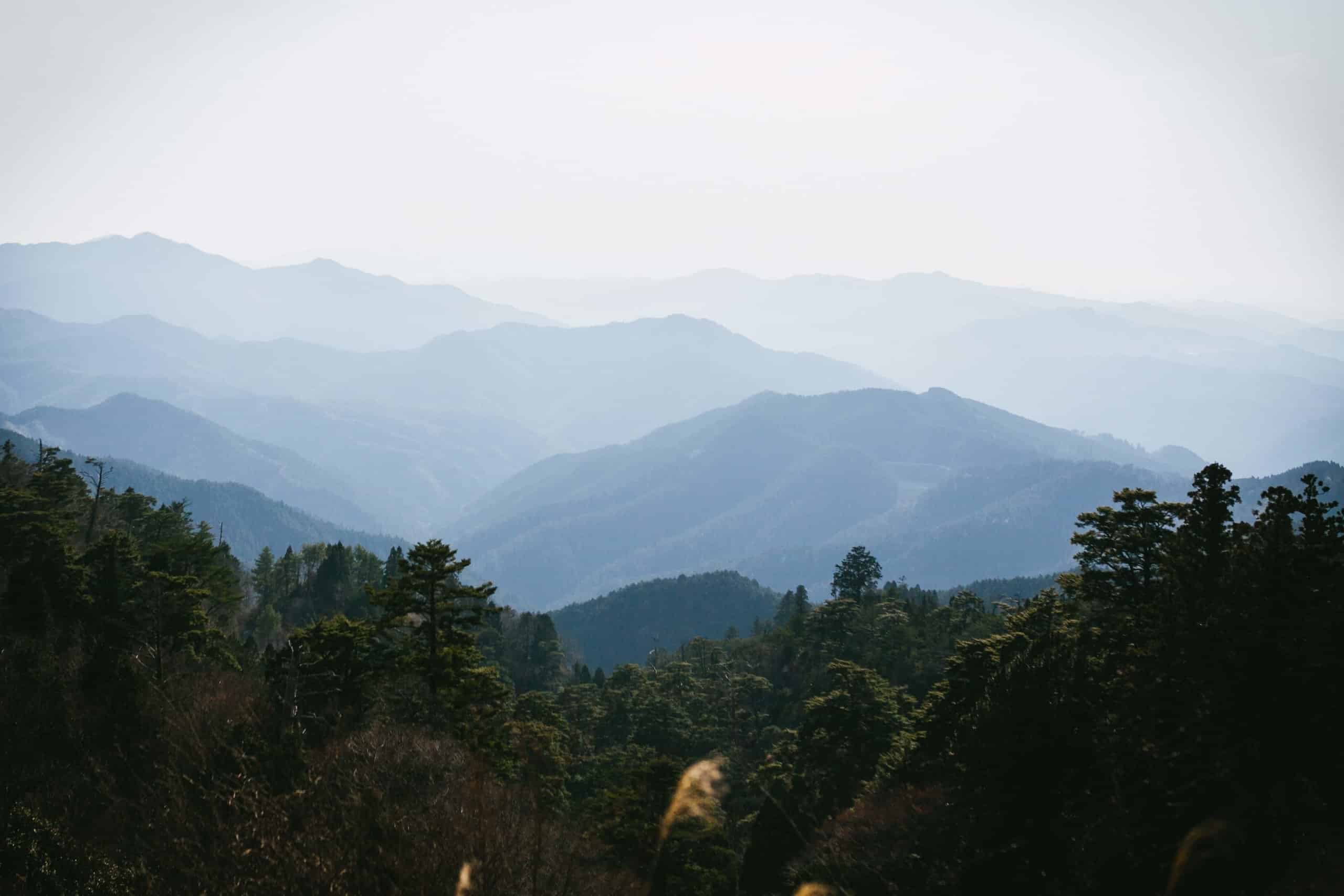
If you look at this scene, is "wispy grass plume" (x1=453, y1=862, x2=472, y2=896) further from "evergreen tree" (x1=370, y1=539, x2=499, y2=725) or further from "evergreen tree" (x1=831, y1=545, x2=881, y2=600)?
"evergreen tree" (x1=831, y1=545, x2=881, y2=600)

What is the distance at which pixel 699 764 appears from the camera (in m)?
35.7

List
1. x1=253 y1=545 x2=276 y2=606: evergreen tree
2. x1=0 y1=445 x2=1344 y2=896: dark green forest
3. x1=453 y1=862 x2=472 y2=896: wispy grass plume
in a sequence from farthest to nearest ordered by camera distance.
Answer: x1=253 y1=545 x2=276 y2=606: evergreen tree
x1=0 y1=445 x2=1344 y2=896: dark green forest
x1=453 y1=862 x2=472 y2=896: wispy grass plume

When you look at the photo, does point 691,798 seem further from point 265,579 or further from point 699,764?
point 265,579

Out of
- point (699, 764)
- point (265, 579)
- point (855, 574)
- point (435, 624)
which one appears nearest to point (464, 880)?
point (435, 624)

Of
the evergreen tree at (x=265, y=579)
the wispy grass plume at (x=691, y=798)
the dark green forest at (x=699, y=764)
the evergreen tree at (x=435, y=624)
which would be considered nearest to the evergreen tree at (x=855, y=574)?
the dark green forest at (x=699, y=764)

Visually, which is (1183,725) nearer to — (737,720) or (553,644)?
(737,720)

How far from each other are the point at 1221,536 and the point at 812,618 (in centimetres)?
6002

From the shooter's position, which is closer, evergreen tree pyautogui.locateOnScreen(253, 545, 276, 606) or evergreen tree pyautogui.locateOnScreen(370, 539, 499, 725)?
evergreen tree pyautogui.locateOnScreen(370, 539, 499, 725)

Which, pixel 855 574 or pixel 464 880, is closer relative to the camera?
pixel 464 880

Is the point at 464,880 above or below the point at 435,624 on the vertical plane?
below

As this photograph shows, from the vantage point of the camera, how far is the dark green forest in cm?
1938

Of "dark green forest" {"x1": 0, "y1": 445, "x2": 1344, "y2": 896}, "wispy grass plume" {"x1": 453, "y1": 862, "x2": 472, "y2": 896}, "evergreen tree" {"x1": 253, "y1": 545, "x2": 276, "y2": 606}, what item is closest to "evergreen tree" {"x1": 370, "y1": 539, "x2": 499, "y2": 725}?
"dark green forest" {"x1": 0, "y1": 445, "x2": 1344, "y2": 896}

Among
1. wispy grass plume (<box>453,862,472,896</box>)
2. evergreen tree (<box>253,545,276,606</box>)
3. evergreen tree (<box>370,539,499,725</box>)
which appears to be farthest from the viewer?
evergreen tree (<box>253,545,276,606</box>)

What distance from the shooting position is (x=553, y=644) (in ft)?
446
